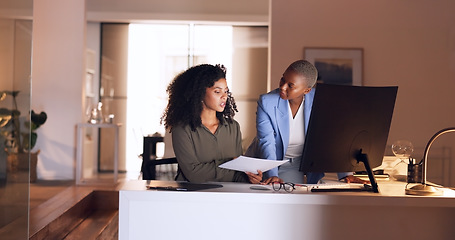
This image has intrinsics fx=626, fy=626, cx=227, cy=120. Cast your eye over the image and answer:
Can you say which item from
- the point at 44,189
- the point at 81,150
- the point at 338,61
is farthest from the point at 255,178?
the point at 81,150

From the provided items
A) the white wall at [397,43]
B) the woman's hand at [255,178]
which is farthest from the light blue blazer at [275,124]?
the white wall at [397,43]

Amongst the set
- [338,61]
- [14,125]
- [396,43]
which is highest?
[396,43]

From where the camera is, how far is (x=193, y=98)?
3270 millimetres

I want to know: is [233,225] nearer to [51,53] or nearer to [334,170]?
[334,170]

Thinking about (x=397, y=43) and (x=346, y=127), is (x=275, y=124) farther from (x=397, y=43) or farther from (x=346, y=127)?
(x=397, y=43)

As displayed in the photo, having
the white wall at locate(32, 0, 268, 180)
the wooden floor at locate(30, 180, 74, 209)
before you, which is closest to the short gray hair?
the wooden floor at locate(30, 180, 74, 209)

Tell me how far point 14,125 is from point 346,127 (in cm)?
168

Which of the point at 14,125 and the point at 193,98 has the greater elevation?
the point at 193,98

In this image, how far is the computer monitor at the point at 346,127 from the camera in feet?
7.91

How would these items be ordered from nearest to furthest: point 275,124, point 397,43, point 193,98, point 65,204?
point 193,98
point 275,124
point 65,204
point 397,43

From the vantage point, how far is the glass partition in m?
2.97

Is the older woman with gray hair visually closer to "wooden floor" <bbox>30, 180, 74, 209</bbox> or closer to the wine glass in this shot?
the wine glass

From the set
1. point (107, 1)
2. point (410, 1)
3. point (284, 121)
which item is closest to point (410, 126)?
point (410, 1)

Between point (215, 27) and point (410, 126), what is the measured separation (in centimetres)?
380
